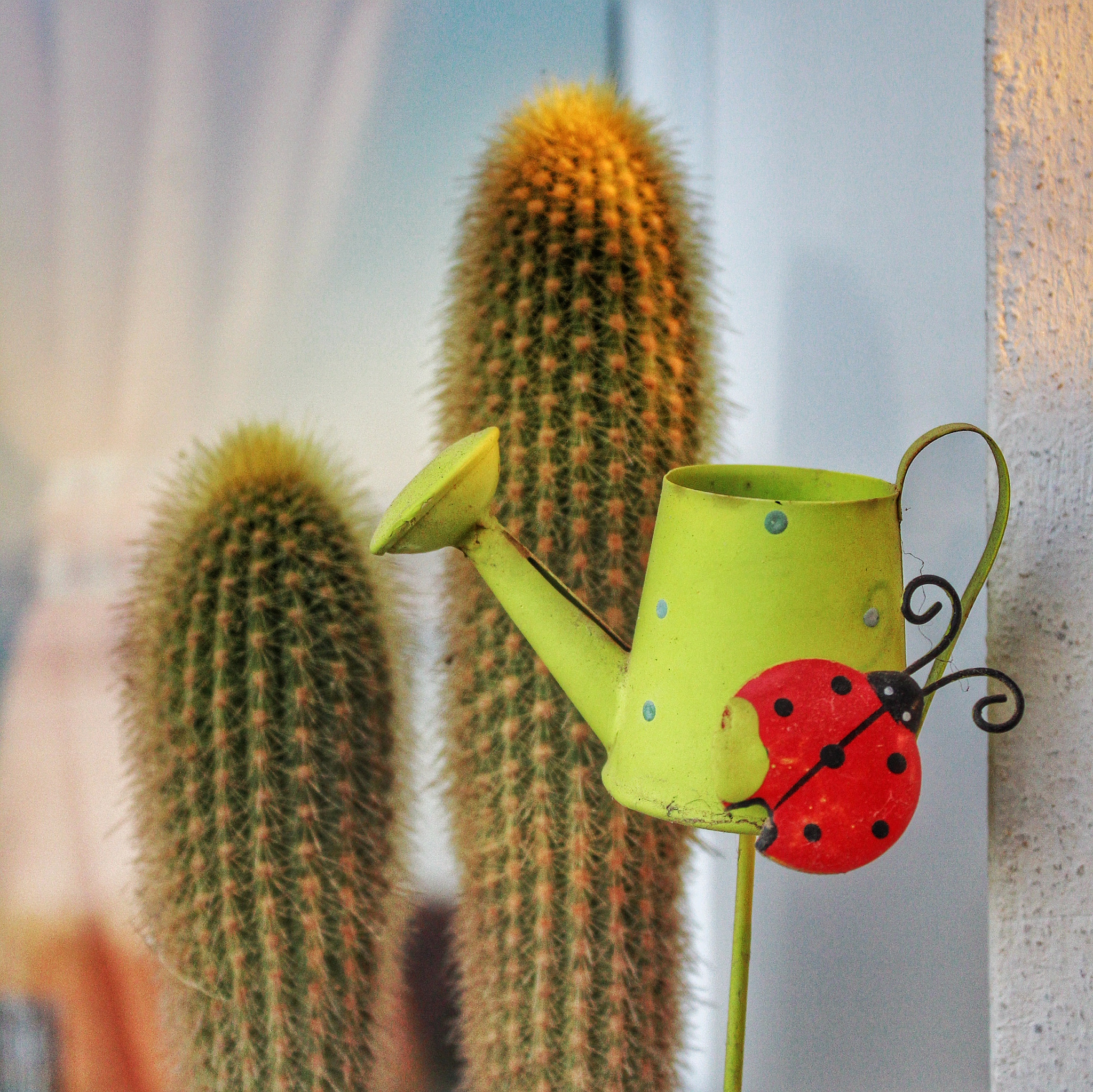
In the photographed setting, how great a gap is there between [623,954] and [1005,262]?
1.75ft

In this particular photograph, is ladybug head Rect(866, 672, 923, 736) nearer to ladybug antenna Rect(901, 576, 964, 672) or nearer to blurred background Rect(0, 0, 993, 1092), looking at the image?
ladybug antenna Rect(901, 576, 964, 672)

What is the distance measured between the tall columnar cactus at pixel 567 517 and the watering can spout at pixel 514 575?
19 cm

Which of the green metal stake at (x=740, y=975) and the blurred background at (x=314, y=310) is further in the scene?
the blurred background at (x=314, y=310)

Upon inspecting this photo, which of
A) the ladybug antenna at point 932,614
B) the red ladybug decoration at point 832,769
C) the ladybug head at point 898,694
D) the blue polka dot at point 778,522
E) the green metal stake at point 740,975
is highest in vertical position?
the blue polka dot at point 778,522

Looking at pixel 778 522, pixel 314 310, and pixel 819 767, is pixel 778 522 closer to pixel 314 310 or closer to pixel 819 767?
pixel 819 767

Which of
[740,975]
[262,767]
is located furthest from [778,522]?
[262,767]

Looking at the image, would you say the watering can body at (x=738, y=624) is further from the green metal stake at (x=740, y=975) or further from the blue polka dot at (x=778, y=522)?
the green metal stake at (x=740, y=975)

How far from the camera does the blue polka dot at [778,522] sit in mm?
523

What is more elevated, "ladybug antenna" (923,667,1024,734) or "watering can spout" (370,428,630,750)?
"watering can spout" (370,428,630,750)

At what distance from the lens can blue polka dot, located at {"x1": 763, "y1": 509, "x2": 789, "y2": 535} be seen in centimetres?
52

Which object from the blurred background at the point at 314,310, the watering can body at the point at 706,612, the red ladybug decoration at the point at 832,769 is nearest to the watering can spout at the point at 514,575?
the watering can body at the point at 706,612

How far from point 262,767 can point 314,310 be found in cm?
49

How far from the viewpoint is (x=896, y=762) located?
0.50m

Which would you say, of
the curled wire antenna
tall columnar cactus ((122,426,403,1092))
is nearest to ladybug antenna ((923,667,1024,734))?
the curled wire antenna
